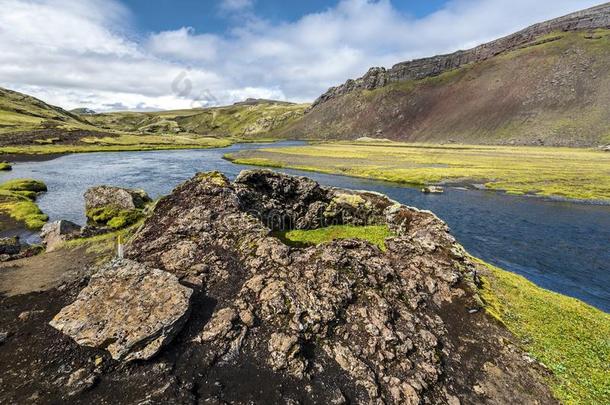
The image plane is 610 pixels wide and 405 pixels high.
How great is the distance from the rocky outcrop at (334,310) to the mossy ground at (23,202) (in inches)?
1242

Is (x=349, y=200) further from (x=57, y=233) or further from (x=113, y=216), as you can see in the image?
(x=113, y=216)

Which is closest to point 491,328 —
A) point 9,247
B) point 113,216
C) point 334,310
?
point 334,310

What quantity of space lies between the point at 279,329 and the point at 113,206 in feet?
130

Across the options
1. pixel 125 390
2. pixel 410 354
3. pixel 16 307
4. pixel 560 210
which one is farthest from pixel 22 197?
pixel 560 210

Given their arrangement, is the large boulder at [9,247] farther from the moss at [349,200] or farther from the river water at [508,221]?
the moss at [349,200]

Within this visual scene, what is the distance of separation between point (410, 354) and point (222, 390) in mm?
8797

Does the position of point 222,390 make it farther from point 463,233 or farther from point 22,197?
point 22,197

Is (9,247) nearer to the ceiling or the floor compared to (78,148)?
nearer to the ceiling

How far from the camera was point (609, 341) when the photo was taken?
1881 cm

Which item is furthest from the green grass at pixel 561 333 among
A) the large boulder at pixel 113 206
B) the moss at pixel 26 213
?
the moss at pixel 26 213

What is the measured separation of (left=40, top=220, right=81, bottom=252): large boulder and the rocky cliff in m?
14.4

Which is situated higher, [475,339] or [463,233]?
[475,339]

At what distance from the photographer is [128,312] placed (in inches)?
660

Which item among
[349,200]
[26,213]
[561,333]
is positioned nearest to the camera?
[561,333]
